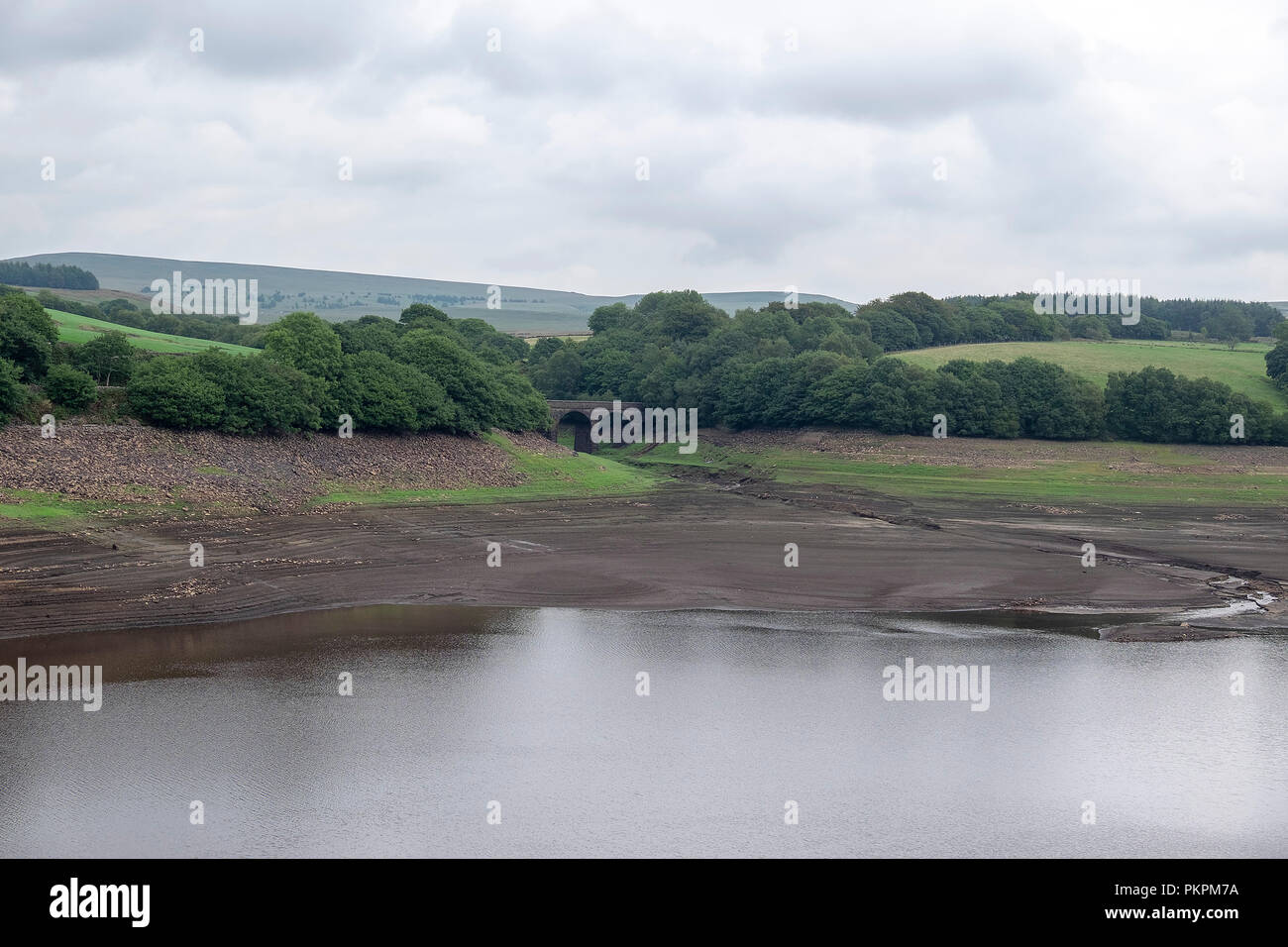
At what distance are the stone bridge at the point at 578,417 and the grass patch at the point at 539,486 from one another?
2150cm

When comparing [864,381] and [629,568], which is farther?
[864,381]

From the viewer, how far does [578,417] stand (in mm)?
121812

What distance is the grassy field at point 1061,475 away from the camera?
79062 millimetres

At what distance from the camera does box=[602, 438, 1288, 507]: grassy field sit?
79062 millimetres

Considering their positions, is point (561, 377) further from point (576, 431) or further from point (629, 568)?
point (629, 568)

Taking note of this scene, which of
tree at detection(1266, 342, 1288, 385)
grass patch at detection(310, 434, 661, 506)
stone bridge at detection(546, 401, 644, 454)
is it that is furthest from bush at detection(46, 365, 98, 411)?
tree at detection(1266, 342, 1288, 385)

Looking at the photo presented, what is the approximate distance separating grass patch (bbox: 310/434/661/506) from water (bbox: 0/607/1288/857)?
27.7 metres

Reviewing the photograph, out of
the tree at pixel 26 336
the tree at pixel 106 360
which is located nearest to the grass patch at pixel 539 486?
the tree at pixel 106 360

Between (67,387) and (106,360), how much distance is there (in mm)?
5265
